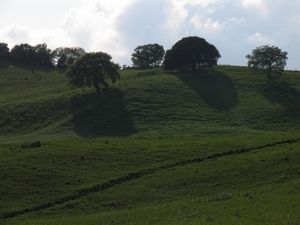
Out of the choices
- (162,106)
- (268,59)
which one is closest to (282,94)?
(268,59)

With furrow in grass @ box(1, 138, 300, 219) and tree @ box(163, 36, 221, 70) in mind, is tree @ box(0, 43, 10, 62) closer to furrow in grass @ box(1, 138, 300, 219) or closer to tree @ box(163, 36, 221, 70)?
tree @ box(163, 36, 221, 70)

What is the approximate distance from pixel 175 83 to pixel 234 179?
69485mm

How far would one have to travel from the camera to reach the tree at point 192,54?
11862 cm

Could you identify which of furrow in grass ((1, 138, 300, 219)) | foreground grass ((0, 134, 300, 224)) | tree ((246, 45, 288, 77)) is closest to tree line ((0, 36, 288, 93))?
tree ((246, 45, 288, 77))

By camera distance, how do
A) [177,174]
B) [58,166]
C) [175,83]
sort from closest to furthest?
1. [177,174]
2. [58,166]
3. [175,83]

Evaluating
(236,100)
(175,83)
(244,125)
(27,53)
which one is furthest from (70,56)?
(244,125)

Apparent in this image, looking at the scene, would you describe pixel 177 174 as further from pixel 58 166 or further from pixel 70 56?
pixel 70 56

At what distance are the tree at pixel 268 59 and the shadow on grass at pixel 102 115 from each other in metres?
38.9

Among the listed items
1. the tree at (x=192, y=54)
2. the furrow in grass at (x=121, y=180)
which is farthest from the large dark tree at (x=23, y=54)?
the furrow in grass at (x=121, y=180)

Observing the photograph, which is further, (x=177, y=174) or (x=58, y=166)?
(x=58, y=166)

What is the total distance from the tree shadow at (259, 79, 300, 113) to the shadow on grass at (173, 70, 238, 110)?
7.70 meters

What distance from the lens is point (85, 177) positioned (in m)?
36.6

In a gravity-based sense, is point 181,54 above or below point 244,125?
above

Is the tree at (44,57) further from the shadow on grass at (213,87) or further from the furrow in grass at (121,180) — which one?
the furrow in grass at (121,180)
